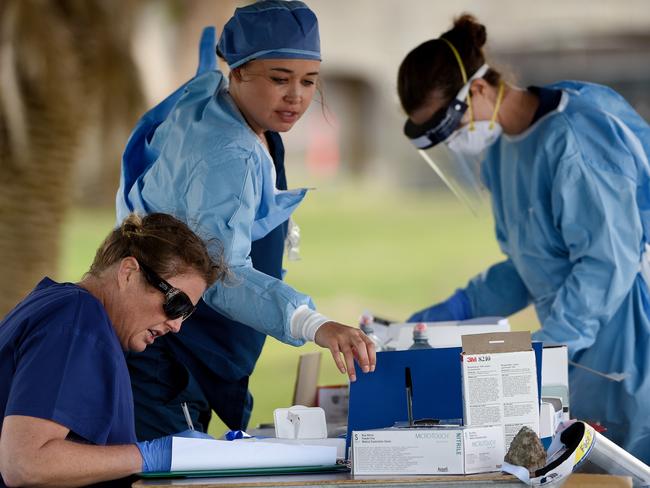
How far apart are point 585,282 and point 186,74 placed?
11.5 meters

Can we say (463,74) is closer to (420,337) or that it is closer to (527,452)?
(420,337)

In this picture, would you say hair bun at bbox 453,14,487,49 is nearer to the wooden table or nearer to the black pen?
the black pen

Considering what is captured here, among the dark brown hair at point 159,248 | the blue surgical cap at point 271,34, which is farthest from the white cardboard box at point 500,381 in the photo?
the blue surgical cap at point 271,34

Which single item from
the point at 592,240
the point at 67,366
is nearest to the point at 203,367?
the point at 67,366

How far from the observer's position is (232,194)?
268cm

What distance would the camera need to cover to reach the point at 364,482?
2162mm

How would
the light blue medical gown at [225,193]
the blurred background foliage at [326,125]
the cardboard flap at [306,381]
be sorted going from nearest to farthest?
the light blue medical gown at [225,193]
the cardboard flap at [306,381]
the blurred background foliage at [326,125]

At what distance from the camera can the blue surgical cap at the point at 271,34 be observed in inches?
111

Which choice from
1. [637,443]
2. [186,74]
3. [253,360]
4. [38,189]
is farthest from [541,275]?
[186,74]

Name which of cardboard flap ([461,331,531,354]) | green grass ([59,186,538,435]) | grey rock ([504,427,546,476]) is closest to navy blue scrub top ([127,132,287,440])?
cardboard flap ([461,331,531,354])

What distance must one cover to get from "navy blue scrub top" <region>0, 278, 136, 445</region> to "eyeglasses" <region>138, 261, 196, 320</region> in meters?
0.12

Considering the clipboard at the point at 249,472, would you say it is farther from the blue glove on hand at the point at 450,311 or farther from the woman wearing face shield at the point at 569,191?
the blue glove on hand at the point at 450,311

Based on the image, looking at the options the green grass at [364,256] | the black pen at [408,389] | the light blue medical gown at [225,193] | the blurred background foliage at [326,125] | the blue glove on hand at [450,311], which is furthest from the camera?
the green grass at [364,256]

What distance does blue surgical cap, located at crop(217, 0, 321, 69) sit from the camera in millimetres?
2828
